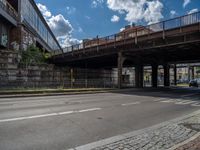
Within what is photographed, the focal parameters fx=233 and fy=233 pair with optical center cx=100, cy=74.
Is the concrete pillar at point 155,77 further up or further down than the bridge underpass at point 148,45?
further down

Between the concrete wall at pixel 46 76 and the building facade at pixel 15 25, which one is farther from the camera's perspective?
the building facade at pixel 15 25

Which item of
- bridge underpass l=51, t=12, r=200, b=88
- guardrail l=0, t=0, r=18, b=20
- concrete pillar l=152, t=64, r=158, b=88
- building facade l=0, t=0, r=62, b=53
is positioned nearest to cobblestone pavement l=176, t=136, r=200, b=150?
bridge underpass l=51, t=12, r=200, b=88

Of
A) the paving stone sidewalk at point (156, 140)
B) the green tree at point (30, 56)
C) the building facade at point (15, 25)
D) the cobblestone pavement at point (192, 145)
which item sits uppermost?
the building facade at point (15, 25)

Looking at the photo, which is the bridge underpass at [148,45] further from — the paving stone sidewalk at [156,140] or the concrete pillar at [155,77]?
the paving stone sidewalk at [156,140]

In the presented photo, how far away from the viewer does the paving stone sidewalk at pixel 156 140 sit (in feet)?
18.2

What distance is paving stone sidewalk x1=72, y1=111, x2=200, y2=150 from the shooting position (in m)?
5.55

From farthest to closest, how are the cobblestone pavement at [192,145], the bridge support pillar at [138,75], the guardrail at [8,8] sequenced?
the bridge support pillar at [138,75]
the guardrail at [8,8]
the cobblestone pavement at [192,145]

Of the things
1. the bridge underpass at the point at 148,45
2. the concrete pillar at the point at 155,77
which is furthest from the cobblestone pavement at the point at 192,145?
the concrete pillar at the point at 155,77

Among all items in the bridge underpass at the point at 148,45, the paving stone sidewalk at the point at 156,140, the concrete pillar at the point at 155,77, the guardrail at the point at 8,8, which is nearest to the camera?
the paving stone sidewalk at the point at 156,140

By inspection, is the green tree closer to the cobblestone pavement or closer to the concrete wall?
the concrete wall

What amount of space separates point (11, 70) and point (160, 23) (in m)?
21.0

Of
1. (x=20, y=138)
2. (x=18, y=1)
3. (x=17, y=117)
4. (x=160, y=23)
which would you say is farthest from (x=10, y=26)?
(x=20, y=138)

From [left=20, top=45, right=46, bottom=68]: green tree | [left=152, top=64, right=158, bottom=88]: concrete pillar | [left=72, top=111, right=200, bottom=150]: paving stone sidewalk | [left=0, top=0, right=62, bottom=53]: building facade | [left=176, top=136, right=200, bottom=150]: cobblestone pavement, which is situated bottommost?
[left=72, top=111, right=200, bottom=150]: paving stone sidewalk

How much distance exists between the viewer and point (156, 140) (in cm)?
621
